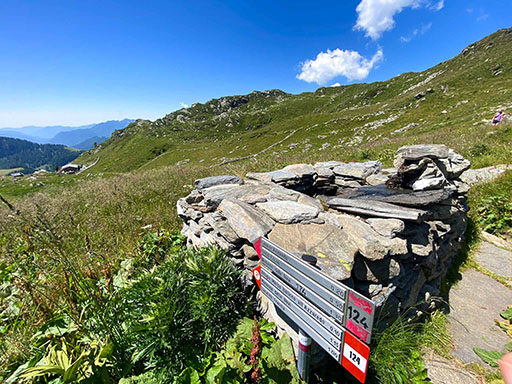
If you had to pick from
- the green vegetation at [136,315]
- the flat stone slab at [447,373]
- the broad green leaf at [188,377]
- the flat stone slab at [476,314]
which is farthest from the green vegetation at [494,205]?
the broad green leaf at [188,377]

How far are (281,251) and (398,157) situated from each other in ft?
15.8

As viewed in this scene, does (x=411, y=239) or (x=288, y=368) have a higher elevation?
(x=411, y=239)

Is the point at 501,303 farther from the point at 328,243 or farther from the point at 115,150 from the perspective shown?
the point at 115,150

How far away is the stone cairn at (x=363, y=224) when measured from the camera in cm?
309

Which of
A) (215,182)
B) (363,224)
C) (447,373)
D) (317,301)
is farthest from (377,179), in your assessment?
(317,301)

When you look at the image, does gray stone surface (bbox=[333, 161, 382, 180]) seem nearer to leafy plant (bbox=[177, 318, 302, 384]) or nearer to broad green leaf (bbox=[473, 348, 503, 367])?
broad green leaf (bbox=[473, 348, 503, 367])

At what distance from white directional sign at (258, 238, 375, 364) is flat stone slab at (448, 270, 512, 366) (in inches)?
120

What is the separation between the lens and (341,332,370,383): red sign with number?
60.2 inches

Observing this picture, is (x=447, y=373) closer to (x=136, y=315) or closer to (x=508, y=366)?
(x=508, y=366)

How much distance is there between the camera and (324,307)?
1824 mm

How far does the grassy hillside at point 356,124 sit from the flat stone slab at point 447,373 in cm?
1006

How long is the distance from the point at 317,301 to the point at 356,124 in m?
52.8

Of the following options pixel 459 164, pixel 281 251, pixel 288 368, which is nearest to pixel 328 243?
pixel 281 251

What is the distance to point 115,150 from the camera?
115625 mm
